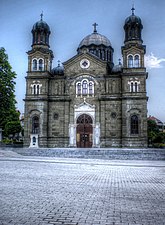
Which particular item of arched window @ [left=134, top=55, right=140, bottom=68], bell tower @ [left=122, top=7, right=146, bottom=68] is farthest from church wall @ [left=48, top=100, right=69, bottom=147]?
arched window @ [left=134, top=55, right=140, bottom=68]

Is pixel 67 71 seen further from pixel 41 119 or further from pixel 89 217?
pixel 89 217

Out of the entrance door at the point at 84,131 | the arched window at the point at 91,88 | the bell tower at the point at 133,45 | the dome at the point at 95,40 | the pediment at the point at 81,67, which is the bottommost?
the entrance door at the point at 84,131

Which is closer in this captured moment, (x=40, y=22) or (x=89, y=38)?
(x=40, y=22)

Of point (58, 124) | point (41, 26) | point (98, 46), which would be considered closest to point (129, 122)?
point (58, 124)

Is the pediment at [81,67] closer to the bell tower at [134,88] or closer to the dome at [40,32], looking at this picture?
the bell tower at [134,88]

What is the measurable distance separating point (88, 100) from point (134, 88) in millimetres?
7042

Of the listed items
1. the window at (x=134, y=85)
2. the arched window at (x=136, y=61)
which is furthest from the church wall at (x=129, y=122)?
the arched window at (x=136, y=61)

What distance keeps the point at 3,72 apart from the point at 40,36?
383 inches

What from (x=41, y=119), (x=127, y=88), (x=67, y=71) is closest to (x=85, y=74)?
(x=67, y=71)

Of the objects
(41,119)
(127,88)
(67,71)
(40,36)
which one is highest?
(40,36)

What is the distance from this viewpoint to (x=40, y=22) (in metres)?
45.0

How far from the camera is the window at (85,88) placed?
4253cm

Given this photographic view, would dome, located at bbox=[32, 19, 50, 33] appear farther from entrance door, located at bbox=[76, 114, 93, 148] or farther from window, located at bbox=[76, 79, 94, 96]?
entrance door, located at bbox=[76, 114, 93, 148]

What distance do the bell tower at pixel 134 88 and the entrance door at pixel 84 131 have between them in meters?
5.18
